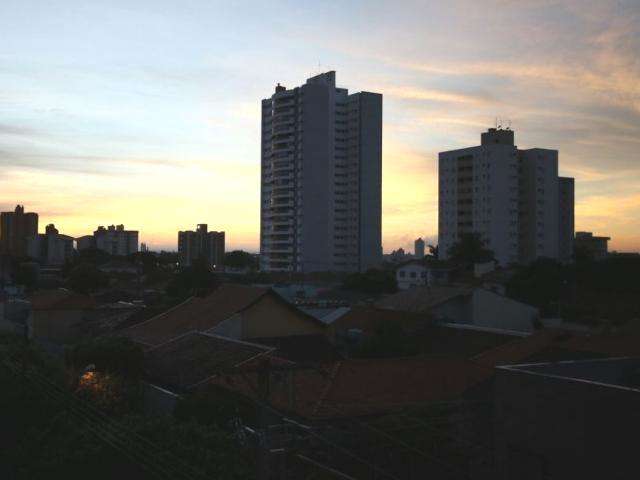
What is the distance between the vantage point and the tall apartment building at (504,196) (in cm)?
9088

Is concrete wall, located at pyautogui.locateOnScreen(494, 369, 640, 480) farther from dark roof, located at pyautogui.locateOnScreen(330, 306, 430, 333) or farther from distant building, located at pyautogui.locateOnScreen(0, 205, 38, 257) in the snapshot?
distant building, located at pyautogui.locateOnScreen(0, 205, 38, 257)

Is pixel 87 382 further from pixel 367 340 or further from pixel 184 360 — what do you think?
pixel 367 340

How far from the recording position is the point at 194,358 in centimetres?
2419

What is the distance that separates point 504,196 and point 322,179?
2892 cm

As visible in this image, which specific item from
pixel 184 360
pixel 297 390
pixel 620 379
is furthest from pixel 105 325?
pixel 620 379

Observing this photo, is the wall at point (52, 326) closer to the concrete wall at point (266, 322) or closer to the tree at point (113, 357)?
the concrete wall at point (266, 322)

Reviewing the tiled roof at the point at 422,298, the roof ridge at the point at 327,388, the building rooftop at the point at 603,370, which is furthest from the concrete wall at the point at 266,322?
the building rooftop at the point at 603,370

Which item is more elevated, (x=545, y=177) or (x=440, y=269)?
(x=545, y=177)

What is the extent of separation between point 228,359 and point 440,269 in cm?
5506

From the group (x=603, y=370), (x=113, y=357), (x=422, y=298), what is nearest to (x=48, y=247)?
(x=422, y=298)

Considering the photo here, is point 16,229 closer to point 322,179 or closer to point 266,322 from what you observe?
point 322,179

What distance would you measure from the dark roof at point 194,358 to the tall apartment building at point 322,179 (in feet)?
256

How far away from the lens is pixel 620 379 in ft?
49.4

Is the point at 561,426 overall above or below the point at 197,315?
below
